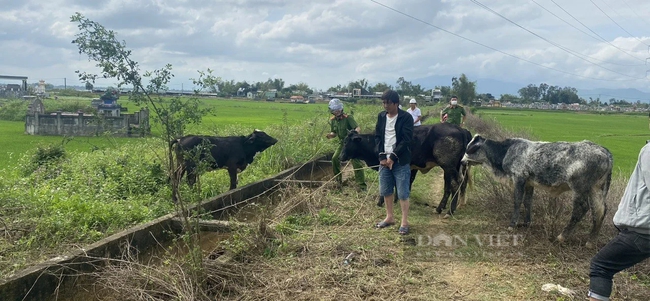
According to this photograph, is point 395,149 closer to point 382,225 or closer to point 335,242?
point 382,225

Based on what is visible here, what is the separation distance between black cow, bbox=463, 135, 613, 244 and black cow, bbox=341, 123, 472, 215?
0.62m

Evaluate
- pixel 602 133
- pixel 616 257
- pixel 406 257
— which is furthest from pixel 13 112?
pixel 602 133

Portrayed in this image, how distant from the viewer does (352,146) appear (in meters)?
8.14

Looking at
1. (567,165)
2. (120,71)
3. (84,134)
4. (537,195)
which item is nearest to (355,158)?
(537,195)

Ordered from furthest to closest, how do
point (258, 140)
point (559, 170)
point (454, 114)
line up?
point (454, 114), point (258, 140), point (559, 170)

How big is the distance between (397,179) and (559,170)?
203cm

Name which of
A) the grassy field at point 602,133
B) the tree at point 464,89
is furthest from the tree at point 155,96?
the tree at point 464,89

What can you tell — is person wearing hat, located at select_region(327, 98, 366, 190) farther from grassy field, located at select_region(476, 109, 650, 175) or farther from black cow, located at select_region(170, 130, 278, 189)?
grassy field, located at select_region(476, 109, 650, 175)

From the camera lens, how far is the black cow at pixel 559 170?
18.8ft

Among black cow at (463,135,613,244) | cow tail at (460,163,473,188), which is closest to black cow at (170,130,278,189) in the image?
cow tail at (460,163,473,188)

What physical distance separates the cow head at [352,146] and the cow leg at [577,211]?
3489 millimetres

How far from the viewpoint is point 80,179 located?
7676 mm

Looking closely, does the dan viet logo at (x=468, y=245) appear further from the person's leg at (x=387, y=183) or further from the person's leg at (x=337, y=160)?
the person's leg at (x=337, y=160)

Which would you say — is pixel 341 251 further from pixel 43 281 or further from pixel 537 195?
pixel 537 195
